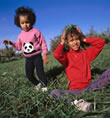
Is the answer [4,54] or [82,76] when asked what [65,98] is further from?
[4,54]

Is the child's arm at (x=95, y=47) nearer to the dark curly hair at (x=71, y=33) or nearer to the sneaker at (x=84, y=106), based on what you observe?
the dark curly hair at (x=71, y=33)

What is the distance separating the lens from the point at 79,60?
239cm

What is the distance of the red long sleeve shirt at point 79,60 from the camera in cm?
227

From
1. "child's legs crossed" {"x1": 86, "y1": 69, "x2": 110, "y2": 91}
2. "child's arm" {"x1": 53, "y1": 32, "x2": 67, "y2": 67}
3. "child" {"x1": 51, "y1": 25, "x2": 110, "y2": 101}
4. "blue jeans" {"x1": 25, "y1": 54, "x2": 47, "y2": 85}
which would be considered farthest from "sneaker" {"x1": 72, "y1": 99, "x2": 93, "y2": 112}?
"blue jeans" {"x1": 25, "y1": 54, "x2": 47, "y2": 85}

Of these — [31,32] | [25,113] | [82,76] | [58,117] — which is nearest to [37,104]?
[25,113]

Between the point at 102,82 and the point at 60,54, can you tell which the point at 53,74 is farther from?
the point at 102,82

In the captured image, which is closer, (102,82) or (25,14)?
(102,82)

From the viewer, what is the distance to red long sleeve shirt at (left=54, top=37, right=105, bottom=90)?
227 centimetres

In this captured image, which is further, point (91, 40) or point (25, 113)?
point (91, 40)

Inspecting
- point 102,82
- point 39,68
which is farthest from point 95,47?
point 39,68

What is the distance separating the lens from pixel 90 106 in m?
1.43

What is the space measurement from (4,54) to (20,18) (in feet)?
49.3

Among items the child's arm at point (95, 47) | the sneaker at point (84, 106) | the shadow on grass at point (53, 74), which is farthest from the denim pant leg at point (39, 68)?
the sneaker at point (84, 106)

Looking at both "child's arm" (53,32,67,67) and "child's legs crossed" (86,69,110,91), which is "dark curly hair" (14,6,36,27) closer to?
"child's arm" (53,32,67,67)
